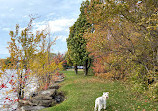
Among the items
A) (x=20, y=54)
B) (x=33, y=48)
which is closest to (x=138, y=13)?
(x=33, y=48)

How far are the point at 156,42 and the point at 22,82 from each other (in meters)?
9.10

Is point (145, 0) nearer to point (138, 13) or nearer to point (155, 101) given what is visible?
point (138, 13)

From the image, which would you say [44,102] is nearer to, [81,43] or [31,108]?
[31,108]

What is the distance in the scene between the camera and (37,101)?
980 centimetres

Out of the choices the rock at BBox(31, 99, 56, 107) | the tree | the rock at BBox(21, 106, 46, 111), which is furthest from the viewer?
the tree

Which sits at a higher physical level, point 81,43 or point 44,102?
point 81,43

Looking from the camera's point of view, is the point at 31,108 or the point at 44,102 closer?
the point at 31,108

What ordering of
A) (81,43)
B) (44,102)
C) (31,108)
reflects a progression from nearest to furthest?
(31,108)
(44,102)
(81,43)

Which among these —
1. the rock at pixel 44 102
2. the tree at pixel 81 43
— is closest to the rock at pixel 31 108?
the rock at pixel 44 102

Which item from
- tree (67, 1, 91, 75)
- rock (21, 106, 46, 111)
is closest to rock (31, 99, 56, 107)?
rock (21, 106, 46, 111)

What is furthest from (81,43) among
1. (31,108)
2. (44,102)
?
(31,108)

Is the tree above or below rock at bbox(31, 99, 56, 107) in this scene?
above

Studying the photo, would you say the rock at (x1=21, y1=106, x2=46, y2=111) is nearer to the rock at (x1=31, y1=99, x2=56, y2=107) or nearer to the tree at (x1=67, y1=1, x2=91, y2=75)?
the rock at (x1=31, y1=99, x2=56, y2=107)

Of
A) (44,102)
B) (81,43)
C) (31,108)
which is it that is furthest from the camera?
(81,43)
